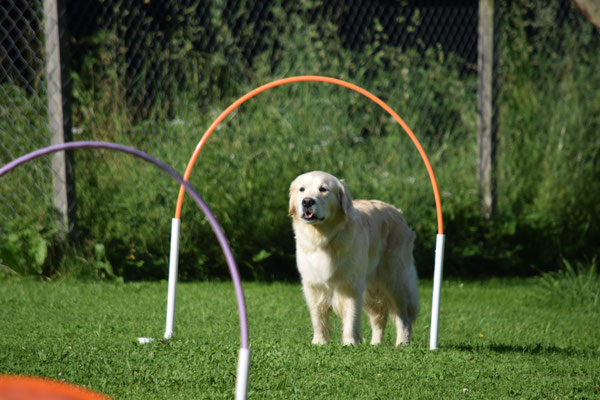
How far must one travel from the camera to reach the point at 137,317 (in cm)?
444

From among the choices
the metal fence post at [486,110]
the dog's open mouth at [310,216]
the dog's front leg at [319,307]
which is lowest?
the dog's front leg at [319,307]

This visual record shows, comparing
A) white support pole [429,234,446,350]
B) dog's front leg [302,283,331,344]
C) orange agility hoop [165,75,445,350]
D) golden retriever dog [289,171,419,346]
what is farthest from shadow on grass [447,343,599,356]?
dog's front leg [302,283,331,344]

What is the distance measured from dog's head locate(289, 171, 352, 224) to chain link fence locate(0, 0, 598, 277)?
2.02 metres

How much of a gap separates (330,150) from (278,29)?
4.68ft

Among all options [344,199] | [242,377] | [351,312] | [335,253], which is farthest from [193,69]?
[242,377]

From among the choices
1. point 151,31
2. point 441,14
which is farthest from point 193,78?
point 441,14

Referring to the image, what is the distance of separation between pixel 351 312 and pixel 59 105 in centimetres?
288

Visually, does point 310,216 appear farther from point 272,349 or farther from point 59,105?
point 59,105

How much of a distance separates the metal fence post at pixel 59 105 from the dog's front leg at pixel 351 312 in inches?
98.7

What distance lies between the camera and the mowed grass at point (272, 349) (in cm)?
299

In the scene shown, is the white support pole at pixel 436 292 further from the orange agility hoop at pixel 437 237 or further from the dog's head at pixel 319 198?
the dog's head at pixel 319 198

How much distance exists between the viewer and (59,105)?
519cm

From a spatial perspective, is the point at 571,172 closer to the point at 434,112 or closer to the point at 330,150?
the point at 434,112

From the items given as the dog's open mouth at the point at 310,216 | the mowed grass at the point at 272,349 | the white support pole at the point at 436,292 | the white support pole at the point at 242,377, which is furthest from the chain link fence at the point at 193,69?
the white support pole at the point at 242,377
